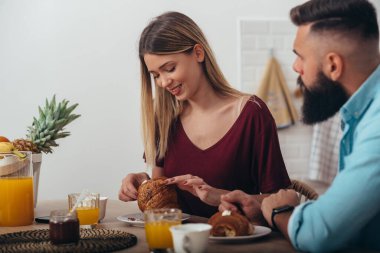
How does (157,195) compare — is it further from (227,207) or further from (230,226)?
(230,226)

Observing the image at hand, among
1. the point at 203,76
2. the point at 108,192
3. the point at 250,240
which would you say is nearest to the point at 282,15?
the point at 108,192

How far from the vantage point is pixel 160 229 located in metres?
1.62

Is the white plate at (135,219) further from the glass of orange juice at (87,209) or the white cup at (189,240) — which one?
the white cup at (189,240)

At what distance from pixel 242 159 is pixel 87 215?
711 millimetres

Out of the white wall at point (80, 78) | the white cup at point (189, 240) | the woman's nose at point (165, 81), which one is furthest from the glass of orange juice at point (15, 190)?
the white wall at point (80, 78)

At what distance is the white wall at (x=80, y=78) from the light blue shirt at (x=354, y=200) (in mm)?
2610

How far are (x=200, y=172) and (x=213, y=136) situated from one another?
0.51 feet

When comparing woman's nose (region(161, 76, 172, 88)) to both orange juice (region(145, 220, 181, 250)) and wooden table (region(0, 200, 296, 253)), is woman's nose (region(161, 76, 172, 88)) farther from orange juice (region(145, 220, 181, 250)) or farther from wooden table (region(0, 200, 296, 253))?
orange juice (region(145, 220, 181, 250))

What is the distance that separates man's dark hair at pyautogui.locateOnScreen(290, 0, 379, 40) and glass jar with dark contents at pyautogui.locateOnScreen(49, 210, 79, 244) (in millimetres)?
865

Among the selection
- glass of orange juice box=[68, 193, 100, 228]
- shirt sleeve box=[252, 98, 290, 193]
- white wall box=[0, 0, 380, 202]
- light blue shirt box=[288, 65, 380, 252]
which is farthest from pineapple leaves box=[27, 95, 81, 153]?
white wall box=[0, 0, 380, 202]

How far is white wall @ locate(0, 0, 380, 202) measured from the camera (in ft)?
13.4

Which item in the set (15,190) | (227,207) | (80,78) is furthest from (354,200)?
(80,78)

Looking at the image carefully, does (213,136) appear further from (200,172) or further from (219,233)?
(219,233)

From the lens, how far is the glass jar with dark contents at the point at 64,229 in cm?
175
